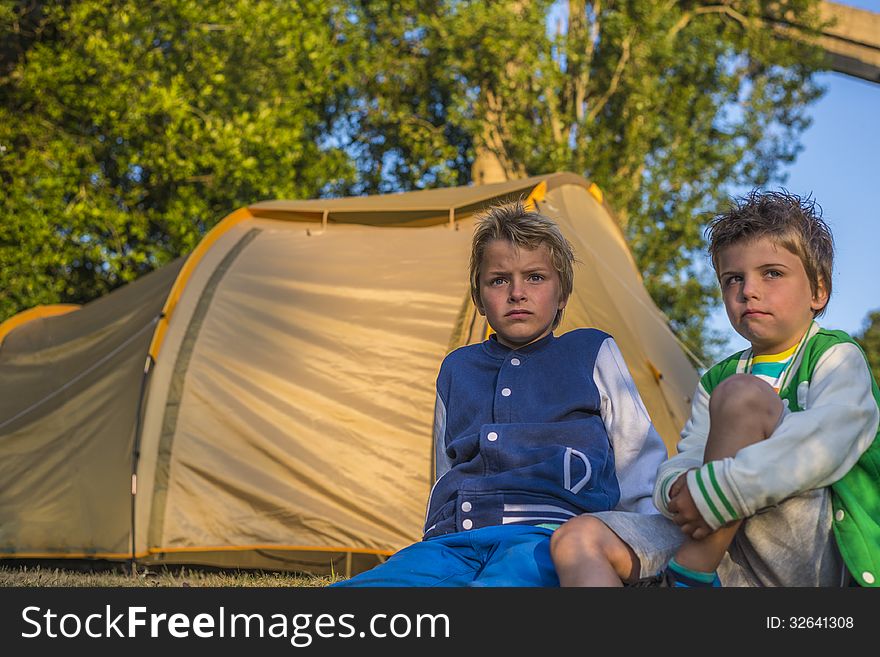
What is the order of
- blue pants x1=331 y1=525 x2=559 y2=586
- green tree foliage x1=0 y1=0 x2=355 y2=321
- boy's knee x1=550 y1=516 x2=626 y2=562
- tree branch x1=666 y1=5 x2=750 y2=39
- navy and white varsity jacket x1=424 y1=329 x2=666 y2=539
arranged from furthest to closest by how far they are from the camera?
tree branch x1=666 y1=5 x2=750 y2=39
green tree foliage x1=0 y1=0 x2=355 y2=321
navy and white varsity jacket x1=424 y1=329 x2=666 y2=539
blue pants x1=331 y1=525 x2=559 y2=586
boy's knee x1=550 y1=516 x2=626 y2=562

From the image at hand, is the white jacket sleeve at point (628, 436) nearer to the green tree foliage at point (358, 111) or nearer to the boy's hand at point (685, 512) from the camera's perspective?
the boy's hand at point (685, 512)

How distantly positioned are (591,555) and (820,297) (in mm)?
748

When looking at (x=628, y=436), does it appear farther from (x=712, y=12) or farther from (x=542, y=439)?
(x=712, y=12)

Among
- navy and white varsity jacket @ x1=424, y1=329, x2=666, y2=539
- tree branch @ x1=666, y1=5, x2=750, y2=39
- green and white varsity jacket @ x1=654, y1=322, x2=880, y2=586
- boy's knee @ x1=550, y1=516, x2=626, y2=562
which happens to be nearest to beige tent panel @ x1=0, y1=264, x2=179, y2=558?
navy and white varsity jacket @ x1=424, y1=329, x2=666, y2=539

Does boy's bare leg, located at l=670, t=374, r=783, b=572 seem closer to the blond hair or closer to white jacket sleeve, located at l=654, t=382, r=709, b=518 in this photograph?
white jacket sleeve, located at l=654, t=382, r=709, b=518

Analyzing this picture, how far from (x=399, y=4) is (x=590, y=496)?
12.0 metres

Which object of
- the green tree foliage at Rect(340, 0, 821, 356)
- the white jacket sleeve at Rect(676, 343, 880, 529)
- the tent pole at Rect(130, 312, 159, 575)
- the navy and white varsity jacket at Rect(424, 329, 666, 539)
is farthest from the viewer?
the green tree foliage at Rect(340, 0, 821, 356)

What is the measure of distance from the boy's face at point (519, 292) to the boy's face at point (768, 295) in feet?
1.73

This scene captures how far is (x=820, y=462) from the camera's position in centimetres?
175

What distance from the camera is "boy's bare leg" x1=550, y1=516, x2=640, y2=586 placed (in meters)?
1.78

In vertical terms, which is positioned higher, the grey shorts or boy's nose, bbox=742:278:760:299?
boy's nose, bbox=742:278:760:299

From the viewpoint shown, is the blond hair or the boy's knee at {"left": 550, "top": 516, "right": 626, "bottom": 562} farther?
the blond hair
